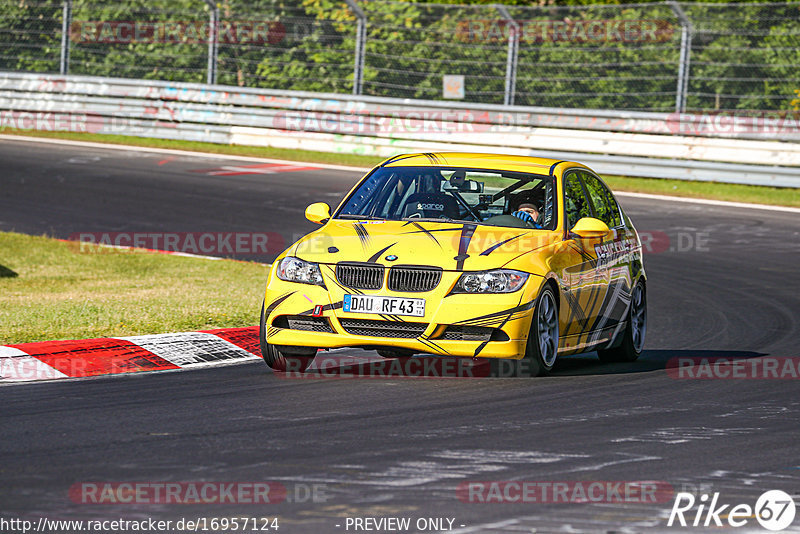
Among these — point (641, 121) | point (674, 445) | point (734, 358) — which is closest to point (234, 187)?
point (641, 121)

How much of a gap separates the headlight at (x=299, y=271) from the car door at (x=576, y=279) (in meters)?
1.63

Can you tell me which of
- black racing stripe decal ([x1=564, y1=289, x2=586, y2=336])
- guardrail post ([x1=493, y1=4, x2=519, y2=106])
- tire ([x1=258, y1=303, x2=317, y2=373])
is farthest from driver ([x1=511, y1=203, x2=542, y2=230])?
guardrail post ([x1=493, y1=4, x2=519, y2=106])

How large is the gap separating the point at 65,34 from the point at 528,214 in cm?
2138

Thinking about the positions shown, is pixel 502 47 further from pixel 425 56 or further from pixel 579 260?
pixel 579 260

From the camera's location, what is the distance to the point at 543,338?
9203 millimetres

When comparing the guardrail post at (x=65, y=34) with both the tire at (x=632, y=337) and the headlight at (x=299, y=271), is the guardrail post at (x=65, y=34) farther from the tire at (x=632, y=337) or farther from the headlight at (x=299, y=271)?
the headlight at (x=299, y=271)

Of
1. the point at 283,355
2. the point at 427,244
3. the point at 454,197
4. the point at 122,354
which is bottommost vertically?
the point at 122,354

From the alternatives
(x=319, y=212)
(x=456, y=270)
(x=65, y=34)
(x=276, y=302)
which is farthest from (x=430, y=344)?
(x=65, y=34)

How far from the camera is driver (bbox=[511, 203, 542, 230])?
9.91 meters

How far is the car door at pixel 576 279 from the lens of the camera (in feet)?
31.4

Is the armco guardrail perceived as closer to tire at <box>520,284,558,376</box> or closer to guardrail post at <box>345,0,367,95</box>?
guardrail post at <box>345,0,367,95</box>

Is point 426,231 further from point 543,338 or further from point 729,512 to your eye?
point 729,512

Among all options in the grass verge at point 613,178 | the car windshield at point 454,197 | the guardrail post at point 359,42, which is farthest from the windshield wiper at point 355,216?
the guardrail post at point 359,42

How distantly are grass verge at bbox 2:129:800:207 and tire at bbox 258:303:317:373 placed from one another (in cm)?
1479
